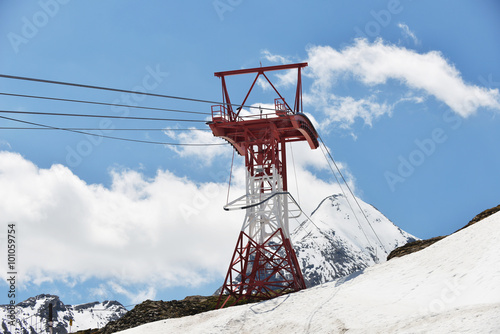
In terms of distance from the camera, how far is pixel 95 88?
22250mm

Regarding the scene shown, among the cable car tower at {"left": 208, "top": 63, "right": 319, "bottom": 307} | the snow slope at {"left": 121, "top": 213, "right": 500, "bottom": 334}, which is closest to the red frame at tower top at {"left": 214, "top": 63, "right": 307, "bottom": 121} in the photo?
the cable car tower at {"left": 208, "top": 63, "right": 319, "bottom": 307}

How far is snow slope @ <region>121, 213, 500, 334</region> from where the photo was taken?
2183 centimetres

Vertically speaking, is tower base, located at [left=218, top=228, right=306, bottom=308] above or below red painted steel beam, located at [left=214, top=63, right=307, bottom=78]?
below

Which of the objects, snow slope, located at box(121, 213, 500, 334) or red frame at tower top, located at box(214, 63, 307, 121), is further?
red frame at tower top, located at box(214, 63, 307, 121)

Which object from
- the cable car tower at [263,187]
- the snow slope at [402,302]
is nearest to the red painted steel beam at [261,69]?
the cable car tower at [263,187]

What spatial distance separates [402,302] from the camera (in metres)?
26.0

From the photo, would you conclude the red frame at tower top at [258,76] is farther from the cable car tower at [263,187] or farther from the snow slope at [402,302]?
the snow slope at [402,302]

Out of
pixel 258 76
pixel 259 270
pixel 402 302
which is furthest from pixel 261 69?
pixel 402 302

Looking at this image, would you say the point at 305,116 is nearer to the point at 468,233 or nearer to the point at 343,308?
the point at 468,233

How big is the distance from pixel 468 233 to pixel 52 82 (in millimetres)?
23535

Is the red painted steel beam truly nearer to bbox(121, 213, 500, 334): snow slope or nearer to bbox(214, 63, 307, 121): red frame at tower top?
bbox(214, 63, 307, 121): red frame at tower top

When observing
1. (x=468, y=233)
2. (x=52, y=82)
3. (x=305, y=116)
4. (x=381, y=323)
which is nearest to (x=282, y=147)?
(x=305, y=116)

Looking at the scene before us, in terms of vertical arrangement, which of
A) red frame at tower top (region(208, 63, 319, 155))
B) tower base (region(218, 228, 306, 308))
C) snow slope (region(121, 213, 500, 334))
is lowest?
snow slope (region(121, 213, 500, 334))

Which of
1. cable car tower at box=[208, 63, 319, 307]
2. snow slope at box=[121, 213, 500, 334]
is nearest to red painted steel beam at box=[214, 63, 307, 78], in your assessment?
cable car tower at box=[208, 63, 319, 307]
